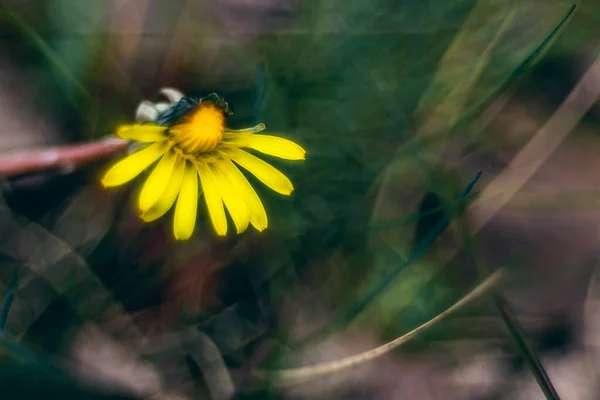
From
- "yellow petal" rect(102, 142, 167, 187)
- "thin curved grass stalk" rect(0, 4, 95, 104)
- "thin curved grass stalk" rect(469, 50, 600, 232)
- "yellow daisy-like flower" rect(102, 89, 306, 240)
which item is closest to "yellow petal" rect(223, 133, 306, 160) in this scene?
"yellow daisy-like flower" rect(102, 89, 306, 240)

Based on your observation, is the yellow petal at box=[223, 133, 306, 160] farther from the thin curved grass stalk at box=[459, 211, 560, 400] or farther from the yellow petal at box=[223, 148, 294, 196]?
the thin curved grass stalk at box=[459, 211, 560, 400]

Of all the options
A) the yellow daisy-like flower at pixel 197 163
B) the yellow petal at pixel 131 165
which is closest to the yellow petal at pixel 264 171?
the yellow daisy-like flower at pixel 197 163

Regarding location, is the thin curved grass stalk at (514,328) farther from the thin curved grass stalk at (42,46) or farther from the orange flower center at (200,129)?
the thin curved grass stalk at (42,46)

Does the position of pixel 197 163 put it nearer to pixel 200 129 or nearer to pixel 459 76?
pixel 200 129

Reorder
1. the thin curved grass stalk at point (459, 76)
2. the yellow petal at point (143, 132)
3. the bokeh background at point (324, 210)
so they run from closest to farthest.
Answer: the yellow petal at point (143, 132), the bokeh background at point (324, 210), the thin curved grass stalk at point (459, 76)

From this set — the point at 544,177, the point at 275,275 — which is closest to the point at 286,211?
the point at 275,275

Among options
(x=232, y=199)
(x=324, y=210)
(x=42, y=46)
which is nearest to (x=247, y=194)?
(x=232, y=199)

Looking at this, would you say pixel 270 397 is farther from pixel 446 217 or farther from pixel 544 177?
pixel 544 177
